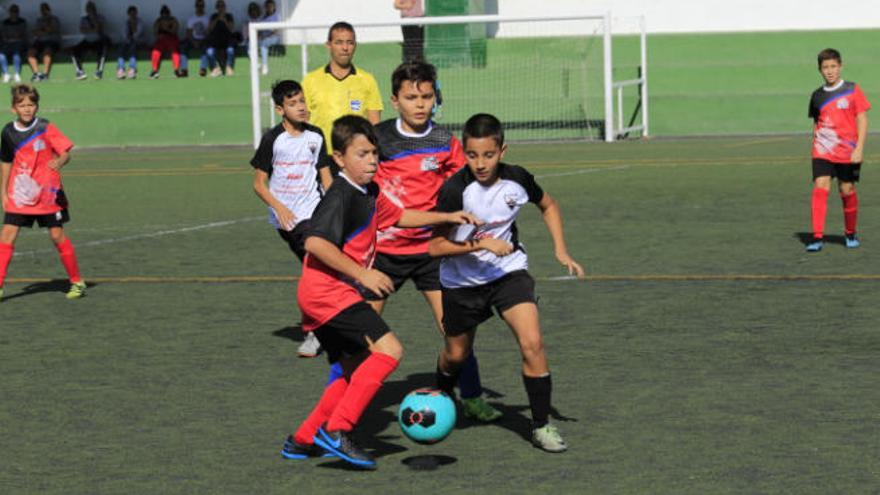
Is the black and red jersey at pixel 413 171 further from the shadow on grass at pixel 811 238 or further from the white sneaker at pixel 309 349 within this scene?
the shadow on grass at pixel 811 238

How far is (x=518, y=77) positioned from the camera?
29.3 metres

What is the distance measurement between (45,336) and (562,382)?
12.2ft

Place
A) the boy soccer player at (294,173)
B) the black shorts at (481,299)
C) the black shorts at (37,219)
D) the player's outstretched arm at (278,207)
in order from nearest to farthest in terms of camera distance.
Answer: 1. the black shorts at (481,299)
2. the player's outstretched arm at (278,207)
3. the boy soccer player at (294,173)
4. the black shorts at (37,219)

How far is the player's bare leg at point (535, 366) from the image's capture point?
6680 mm

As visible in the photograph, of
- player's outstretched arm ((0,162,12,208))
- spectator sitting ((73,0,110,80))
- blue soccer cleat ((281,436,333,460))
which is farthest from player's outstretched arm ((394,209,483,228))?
spectator sitting ((73,0,110,80))

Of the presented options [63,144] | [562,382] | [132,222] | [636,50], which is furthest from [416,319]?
[636,50]

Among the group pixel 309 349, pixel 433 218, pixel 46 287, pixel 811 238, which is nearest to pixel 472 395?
pixel 433 218

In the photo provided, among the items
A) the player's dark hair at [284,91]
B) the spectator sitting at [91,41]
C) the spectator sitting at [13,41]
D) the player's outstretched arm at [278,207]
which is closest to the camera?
the player's dark hair at [284,91]

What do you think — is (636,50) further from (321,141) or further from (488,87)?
(321,141)

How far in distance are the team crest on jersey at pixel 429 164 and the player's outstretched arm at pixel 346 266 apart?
1.47 m

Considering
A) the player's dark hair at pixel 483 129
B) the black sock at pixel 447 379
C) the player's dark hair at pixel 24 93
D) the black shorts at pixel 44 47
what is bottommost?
the black sock at pixel 447 379

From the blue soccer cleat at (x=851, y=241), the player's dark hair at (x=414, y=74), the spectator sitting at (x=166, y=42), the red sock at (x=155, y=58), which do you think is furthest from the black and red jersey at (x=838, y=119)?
the red sock at (x=155, y=58)

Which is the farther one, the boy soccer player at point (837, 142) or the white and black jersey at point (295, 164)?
the boy soccer player at point (837, 142)

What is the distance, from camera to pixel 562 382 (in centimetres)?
810
